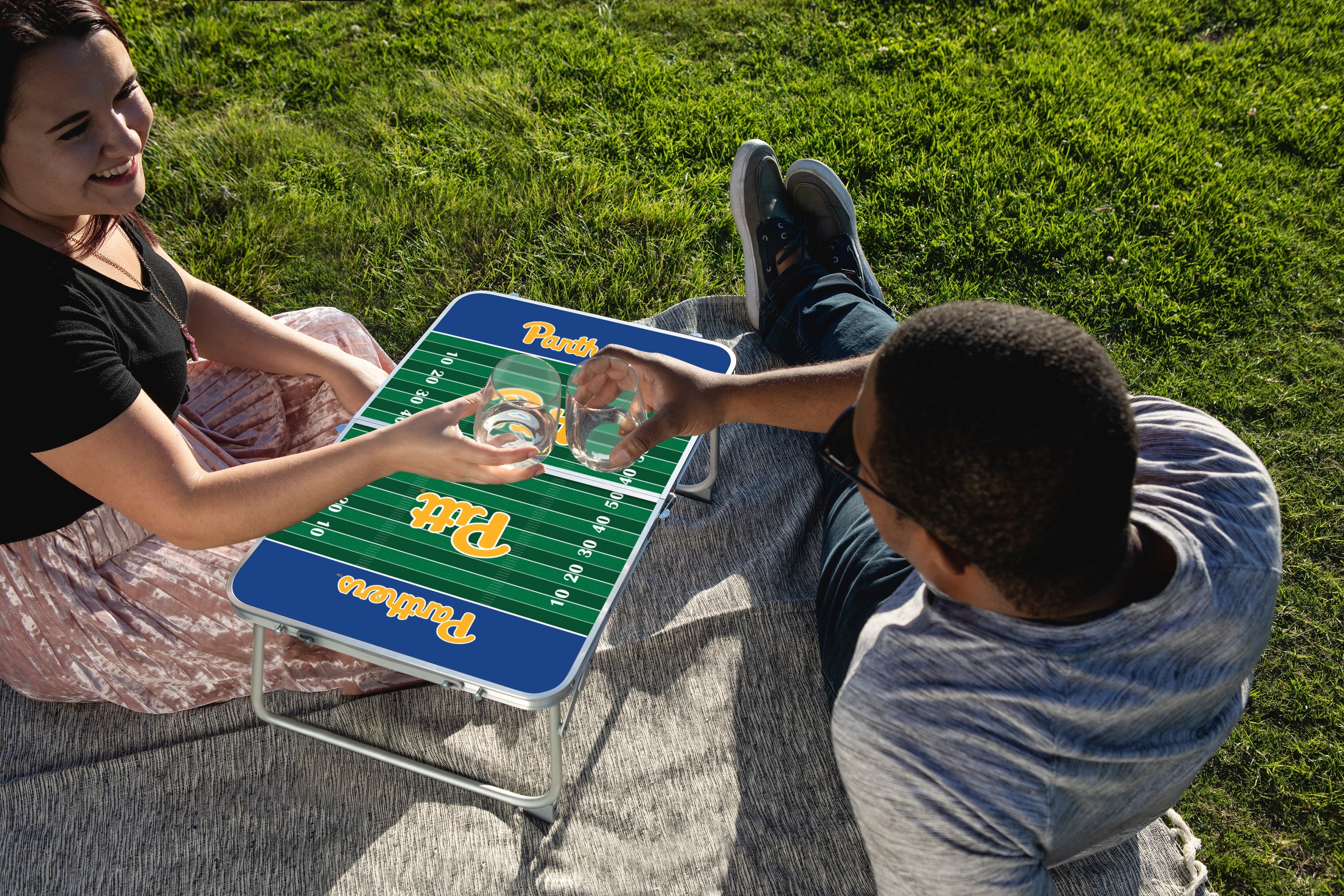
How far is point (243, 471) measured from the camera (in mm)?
2510

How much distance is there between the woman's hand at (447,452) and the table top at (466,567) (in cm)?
29

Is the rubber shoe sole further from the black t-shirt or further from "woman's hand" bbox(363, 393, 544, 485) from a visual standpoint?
the black t-shirt

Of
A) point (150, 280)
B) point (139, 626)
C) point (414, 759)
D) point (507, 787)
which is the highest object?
point (150, 280)

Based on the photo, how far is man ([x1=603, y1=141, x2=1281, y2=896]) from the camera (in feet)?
5.59

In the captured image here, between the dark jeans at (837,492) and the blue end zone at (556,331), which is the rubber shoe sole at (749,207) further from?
the blue end zone at (556,331)

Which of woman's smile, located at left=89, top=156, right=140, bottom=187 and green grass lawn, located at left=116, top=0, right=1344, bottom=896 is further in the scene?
green grass lawn, located at left=116, top=0, right=1344, bottom=896

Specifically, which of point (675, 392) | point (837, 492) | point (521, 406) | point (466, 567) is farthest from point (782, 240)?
point (466, 567)

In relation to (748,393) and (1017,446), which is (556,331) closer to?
(748,393)

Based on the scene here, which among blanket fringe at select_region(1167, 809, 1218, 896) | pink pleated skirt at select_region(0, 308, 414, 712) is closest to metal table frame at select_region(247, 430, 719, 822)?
pink pleated skirt at select_region(0, 308, 414, 712)

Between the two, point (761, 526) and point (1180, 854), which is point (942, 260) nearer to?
point (761, 526)

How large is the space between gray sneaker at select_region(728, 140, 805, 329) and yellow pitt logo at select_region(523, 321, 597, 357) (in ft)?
3.27

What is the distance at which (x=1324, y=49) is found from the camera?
18.6 feet

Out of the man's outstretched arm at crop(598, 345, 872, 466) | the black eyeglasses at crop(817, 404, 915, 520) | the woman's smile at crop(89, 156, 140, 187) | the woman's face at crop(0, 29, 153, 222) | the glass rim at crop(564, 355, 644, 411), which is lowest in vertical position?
the man's outstretched arm at crop(598, 345, 872, 466)

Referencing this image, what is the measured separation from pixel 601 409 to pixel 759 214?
6.03 ft
